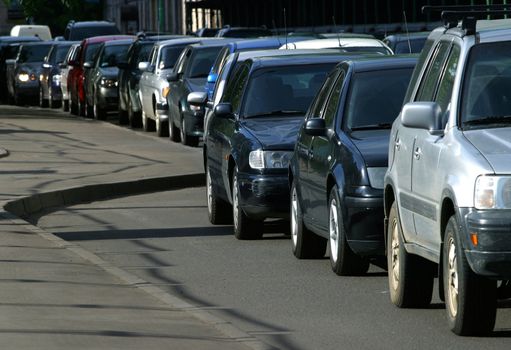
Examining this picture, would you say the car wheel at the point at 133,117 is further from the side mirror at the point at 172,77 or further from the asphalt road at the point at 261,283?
the asphalt road at the point at 261,283

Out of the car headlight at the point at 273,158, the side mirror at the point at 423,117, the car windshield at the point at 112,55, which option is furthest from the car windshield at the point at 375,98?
the car windshield at the point at 112,55

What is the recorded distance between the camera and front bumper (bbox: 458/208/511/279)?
8.77 metres

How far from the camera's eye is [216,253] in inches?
569

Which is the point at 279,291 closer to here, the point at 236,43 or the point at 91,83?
the point at 236,43

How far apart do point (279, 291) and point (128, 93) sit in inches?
947

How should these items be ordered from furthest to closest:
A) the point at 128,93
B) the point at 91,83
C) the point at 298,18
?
the point at 298,18 < the point at 91,83 < the point at 128,93

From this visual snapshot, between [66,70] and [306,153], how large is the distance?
3218cm

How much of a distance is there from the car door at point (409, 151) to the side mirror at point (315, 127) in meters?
2.13

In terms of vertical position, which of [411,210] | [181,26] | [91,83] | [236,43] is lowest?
[181,26]

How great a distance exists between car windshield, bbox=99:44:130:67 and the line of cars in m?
19.1

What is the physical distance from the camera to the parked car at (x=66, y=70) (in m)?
44.4

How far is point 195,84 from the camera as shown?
2834 cm

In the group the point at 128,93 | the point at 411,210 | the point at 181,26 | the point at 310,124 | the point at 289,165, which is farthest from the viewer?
the point at 181,26

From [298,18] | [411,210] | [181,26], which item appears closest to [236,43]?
[411,210]
